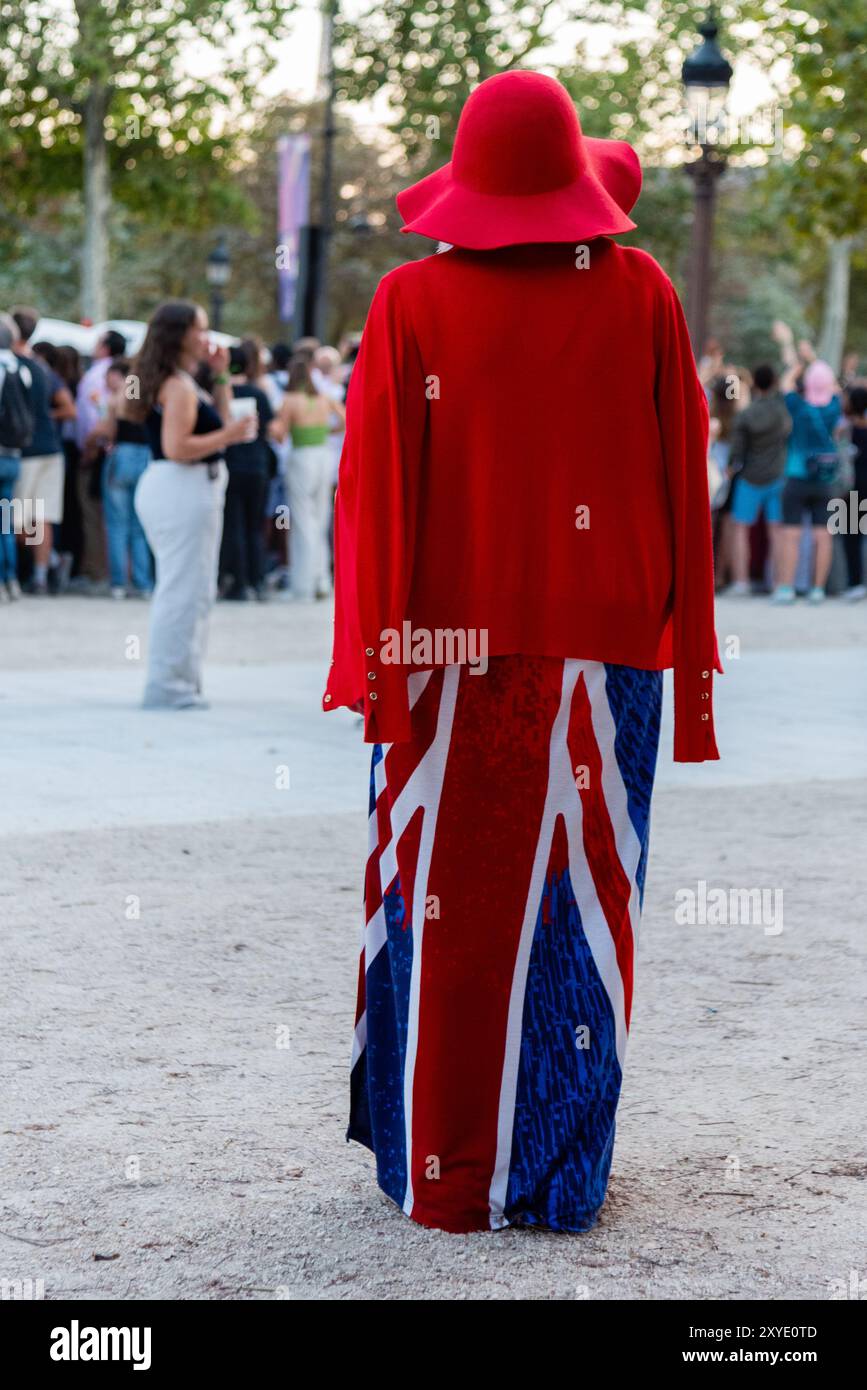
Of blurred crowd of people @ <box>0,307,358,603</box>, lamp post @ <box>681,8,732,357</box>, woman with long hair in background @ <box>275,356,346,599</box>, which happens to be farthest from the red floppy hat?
woman with long hair in background @ <box>275,356,346,599</box>

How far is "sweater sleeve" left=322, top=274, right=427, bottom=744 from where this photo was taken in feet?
11.0

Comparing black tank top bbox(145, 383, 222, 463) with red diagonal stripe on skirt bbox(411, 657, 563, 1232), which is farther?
black tank top bbox(145, 383, 222, 463)

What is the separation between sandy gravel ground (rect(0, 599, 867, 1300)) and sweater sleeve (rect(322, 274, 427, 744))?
91cm

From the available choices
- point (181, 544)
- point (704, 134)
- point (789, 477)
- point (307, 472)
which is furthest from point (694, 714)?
point (789, 477)

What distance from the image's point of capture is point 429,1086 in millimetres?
3514

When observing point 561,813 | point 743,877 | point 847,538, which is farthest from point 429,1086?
point 847,538

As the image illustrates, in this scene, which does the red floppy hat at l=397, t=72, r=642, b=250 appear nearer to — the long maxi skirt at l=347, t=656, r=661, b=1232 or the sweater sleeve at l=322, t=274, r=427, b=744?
the sweater sleeve at l=322, t=274, r=427, b=744

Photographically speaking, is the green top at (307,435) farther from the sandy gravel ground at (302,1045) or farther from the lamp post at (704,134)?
the sandy gravel ground at (302,1045)

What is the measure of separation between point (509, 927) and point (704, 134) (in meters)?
12.3

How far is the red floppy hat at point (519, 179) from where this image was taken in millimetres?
3377

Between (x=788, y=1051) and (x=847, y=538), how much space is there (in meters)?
14.5

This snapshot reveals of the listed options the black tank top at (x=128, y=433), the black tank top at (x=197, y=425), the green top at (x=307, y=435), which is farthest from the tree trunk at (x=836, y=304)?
the black tank top at (x=197, y=425)

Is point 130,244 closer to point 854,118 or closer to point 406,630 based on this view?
point 854,118

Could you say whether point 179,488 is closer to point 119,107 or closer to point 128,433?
point 128,433
